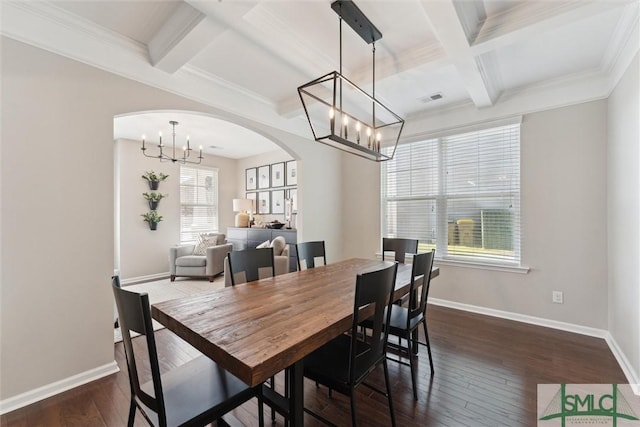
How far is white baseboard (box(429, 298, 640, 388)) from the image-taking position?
82.8 inches

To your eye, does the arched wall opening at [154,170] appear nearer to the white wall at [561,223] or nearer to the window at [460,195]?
the window at [460,195]

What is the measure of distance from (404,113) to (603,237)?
2663 millimetres

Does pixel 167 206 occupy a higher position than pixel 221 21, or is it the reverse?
pixel 221 21

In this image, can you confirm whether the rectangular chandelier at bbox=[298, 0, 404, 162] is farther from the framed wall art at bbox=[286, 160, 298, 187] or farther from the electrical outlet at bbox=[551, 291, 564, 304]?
the electrical outlet at bbox=[551, 291, 564, 304]

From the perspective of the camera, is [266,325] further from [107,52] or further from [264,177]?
[264,177]

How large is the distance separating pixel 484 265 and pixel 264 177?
487cm

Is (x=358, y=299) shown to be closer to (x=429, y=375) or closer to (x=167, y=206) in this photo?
(x=429, y=375)

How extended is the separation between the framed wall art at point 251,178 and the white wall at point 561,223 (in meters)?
5.00

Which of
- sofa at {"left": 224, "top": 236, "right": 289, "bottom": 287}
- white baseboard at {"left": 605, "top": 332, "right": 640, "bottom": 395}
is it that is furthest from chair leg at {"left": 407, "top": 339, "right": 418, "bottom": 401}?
sofa at {"left": 224, "top": 236, "right": 289, "bottom": 287}

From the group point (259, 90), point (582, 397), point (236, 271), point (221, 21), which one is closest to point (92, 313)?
point (236, 271)

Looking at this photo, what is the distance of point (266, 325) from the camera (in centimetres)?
129

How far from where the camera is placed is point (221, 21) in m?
1.90

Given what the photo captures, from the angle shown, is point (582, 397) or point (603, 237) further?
point (603, 237)

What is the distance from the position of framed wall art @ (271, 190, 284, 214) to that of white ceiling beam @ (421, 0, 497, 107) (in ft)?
13.7
